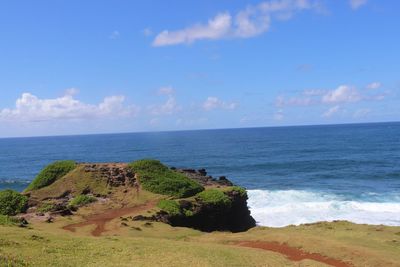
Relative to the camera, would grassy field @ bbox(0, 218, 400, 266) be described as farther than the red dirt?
No

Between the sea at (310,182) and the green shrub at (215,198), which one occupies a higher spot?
the green shrub at (215,198)

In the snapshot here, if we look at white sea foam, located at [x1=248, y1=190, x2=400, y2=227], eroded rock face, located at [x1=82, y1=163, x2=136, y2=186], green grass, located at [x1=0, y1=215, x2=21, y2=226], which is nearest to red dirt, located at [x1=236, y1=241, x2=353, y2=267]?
green grass, located at [x1=0, y1=215, x2=21, y2=226]

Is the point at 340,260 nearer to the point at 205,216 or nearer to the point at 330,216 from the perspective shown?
the point at 205,216

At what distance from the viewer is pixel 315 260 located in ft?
85.5

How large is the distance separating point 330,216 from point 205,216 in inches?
792

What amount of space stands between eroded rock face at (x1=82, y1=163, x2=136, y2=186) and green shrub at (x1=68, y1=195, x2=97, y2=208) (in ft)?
13.4

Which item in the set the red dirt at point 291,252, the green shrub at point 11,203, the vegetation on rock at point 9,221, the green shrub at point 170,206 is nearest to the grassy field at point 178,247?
the red dirt at point 291,252

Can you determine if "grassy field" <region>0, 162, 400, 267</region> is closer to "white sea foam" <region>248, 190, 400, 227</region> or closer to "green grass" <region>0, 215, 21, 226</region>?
"green grass" <region>0, 215, 21, 226</region>

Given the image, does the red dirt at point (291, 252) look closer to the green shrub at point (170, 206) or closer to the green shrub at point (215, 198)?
the green shrub at point (170, 206)

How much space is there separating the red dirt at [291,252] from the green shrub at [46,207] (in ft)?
64.1

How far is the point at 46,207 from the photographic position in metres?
41.5

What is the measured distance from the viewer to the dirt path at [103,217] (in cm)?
3438

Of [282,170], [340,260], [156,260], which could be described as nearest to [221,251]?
[156,260]

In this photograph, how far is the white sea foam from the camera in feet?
175
